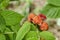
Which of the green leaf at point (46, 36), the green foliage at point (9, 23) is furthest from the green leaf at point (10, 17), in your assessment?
the green leaf at point (46, 36)

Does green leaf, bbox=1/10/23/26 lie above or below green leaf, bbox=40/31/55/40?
above

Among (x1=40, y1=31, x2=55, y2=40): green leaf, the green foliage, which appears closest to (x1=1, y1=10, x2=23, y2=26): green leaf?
the green foliage

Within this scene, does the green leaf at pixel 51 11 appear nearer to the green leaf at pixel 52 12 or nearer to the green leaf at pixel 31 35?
Result: the green leaf at pixel 52 12

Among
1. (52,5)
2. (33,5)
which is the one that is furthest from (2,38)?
(33,5)

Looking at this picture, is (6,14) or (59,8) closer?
(6,14)

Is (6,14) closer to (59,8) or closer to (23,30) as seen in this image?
(23,30)

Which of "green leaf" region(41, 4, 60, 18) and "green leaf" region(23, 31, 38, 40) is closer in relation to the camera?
"green leaf" region(23, 31, 38, 40)

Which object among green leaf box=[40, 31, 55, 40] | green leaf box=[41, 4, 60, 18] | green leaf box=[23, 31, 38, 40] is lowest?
green leaf box=[40, 31, 55, 40]

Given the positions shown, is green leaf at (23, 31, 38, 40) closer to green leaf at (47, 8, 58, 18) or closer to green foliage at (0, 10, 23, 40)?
green foliage at (0, 10, 23, 40)
